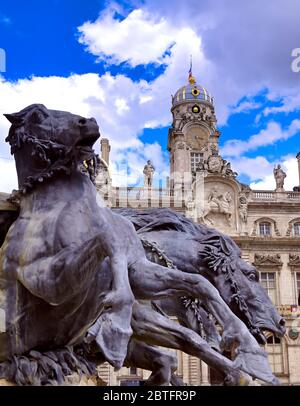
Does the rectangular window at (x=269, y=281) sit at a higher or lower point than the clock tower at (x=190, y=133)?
lower

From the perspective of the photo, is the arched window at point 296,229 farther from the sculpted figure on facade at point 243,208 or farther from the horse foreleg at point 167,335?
the horse foreleg at point 167,335

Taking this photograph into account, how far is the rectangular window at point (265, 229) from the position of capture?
101 feet

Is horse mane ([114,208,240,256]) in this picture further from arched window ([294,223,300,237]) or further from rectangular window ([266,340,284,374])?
arched window ([294,223,300,237])

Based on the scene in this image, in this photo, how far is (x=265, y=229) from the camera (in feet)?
101

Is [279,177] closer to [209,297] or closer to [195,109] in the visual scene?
[195,109]

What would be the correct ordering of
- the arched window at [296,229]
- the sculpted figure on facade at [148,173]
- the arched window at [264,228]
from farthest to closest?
the sculpted figure on facade at [148,173] < the arched window at [296,229] < the arched window at [264,228]

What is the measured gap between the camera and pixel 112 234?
3748 mm

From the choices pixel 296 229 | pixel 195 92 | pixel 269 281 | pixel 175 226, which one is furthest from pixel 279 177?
pixel 175 226

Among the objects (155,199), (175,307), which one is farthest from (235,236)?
(175,307)

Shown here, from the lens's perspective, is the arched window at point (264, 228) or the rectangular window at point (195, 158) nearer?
the arched window at point (264, 228)

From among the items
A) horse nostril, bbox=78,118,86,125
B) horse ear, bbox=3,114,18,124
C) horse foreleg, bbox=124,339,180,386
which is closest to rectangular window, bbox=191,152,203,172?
horse foreleg, bbox=124,339,180,386

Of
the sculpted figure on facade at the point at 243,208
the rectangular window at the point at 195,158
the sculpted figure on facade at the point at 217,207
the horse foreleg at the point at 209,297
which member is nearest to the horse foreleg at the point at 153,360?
the horse foreleg at the point at 209,297

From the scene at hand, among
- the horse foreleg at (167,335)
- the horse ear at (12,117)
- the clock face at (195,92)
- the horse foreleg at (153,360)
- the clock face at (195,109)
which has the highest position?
the clock face at (195,92)

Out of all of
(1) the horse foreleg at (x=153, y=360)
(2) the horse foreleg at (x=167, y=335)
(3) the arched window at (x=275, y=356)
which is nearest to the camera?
(2) the horse foreleg at (x=167, y=335)
